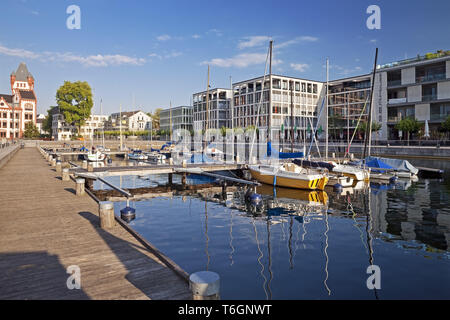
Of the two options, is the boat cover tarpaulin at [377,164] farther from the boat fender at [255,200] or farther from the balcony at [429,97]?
the balcony at [429,97]

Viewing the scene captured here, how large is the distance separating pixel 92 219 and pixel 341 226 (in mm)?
12744

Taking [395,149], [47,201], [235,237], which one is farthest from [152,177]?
[395,149]

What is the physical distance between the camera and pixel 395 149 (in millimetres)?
60875

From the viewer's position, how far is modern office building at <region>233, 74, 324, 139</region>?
98125 mm

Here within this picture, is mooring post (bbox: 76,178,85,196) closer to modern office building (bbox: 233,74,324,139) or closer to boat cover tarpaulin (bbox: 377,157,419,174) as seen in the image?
boat cover tarpaulin (bbox: 377,157,419,174)

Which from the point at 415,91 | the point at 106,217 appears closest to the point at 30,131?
the point at 106,217

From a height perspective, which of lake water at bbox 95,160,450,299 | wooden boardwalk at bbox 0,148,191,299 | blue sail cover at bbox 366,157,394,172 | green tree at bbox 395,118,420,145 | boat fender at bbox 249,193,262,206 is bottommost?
lake water at bbox 95,160,450,299

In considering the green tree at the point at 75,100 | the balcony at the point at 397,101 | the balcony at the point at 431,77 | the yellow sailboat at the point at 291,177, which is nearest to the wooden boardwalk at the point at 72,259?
the yellow sailboat at the point at 291,177

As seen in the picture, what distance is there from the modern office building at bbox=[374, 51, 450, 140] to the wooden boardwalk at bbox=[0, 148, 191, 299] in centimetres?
7435

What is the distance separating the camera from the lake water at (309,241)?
1021 cm

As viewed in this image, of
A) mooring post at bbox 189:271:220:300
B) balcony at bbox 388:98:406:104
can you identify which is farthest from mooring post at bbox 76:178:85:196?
balcony at bbox 388:98:406:104

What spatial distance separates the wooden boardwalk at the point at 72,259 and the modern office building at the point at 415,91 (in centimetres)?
7435
